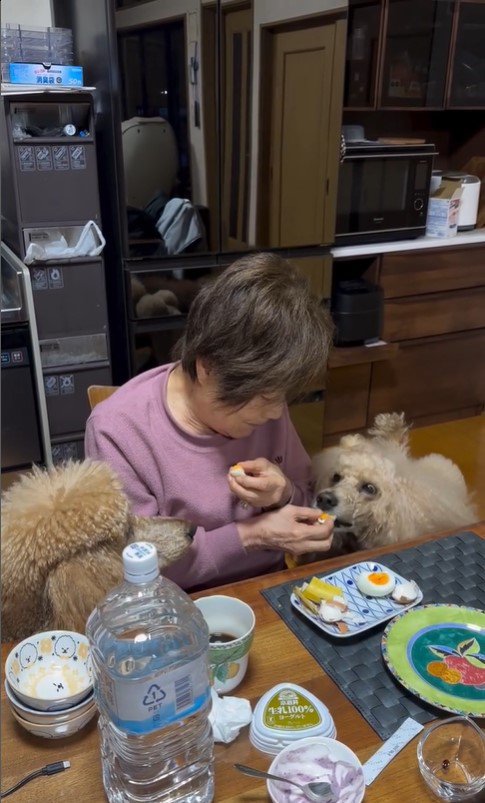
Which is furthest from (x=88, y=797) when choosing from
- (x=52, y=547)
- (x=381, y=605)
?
(x=381, y=605)

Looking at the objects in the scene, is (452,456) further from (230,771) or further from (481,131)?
(230,771)

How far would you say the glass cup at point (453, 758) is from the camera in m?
0.67

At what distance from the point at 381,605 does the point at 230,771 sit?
32 centimetres

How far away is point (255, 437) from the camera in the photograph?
122 centimetres

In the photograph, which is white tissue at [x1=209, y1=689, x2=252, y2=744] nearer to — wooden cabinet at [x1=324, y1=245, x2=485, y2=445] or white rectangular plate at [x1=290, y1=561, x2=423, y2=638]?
white rectangular plate at [x1=290, y1=561, x2=423, y2=638]

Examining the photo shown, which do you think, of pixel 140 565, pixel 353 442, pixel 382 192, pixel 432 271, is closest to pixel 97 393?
pixel 353 442

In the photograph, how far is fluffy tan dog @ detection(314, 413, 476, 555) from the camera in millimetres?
1473

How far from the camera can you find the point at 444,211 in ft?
9.65

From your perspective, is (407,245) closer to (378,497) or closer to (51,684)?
(378,497)

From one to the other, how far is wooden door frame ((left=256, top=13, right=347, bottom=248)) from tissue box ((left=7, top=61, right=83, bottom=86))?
632 mm

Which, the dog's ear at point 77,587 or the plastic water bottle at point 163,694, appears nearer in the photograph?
the plastic water bottle at point 163,694

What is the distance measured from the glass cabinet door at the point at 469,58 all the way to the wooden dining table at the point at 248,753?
9.14 ft

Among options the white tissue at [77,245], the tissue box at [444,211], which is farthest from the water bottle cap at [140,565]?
the tissue box at [444,211]

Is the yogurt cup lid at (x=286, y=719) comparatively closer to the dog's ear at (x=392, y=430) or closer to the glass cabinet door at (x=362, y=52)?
the dog's ear at (x=392, y=430)
